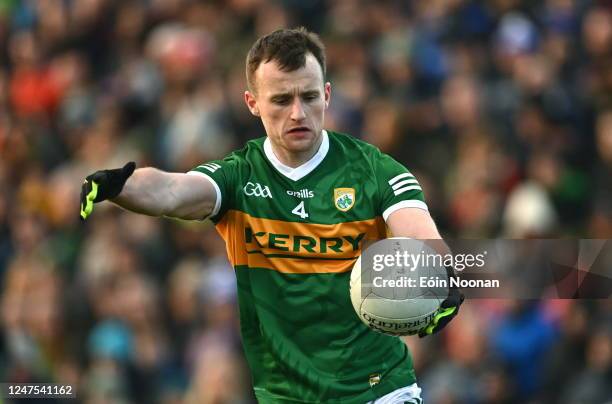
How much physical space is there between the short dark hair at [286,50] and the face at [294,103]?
3 cm

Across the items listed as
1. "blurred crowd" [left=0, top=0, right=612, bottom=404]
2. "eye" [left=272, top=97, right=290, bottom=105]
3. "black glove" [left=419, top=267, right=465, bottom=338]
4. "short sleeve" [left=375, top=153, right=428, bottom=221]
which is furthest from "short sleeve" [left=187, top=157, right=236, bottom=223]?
"blurred crowd" [left=0, top=0, right=612, bottom=404]

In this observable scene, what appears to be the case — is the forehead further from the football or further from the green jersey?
the football

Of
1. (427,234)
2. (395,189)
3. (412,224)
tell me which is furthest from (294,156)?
(427,234)

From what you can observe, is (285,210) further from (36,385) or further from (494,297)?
(36,385)

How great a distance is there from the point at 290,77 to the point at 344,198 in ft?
2.37

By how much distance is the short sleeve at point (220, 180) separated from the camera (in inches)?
272

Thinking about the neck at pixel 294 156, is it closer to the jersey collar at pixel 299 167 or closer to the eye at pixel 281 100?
the jersey collar at pixel 299 167

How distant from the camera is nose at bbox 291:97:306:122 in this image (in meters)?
6.86

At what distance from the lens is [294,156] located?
280 inches

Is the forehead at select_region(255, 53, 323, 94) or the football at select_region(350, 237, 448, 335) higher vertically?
the forehead at select_region(255, 53, 323, 94)

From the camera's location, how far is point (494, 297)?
11.3 m

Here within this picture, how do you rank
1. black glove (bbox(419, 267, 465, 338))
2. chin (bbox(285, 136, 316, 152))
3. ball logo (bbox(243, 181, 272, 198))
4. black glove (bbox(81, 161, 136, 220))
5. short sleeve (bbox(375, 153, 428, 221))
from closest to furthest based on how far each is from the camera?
black glove (bbox(81, 161, 136, 220)) → black glove (bbox(419, 267, 465, 338)) → short sleeve (bbox(375, 153, 428, 221)) → chin (bbox(285, 136, 316, 152)) → ball logo (bbox(243, 181, 272, 198))

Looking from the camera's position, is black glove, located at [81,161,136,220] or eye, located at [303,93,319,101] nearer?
black glove, located at [81,161,136,220]

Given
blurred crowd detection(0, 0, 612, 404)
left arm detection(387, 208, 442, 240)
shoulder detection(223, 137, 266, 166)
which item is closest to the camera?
left arm detection(387, 208, 442, 240)
